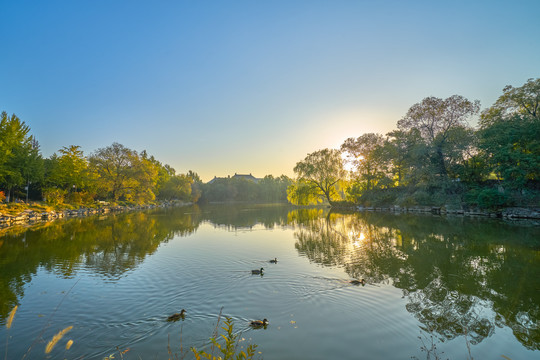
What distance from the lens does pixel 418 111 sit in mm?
41906

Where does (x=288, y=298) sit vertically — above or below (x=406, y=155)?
below

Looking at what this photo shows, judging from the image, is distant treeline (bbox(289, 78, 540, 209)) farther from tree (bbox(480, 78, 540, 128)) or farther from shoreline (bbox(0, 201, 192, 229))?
shoreline (bbox(0, 201, 192, 229))

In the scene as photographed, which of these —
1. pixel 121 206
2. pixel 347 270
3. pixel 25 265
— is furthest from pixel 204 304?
pixel 121 206

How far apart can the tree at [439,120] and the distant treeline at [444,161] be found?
12cm

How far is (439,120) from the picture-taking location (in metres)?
40.4

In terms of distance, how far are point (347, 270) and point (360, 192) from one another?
4287 cm

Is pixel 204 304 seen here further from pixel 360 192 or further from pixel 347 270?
pixel 360 192

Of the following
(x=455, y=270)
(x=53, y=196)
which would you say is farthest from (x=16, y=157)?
(x=455, y=270)

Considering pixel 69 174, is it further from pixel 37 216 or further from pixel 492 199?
pixel 492 199

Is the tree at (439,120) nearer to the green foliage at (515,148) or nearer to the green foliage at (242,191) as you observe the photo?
the green foliage at (515,148)

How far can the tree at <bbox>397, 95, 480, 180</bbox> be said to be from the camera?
38.0 meters

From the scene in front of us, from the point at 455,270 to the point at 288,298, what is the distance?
7.23 meters

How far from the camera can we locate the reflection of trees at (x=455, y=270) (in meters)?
6.94

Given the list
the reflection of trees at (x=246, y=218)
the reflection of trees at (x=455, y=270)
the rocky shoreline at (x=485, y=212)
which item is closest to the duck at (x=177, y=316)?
the reflection of trees at (x=455, y=270)
